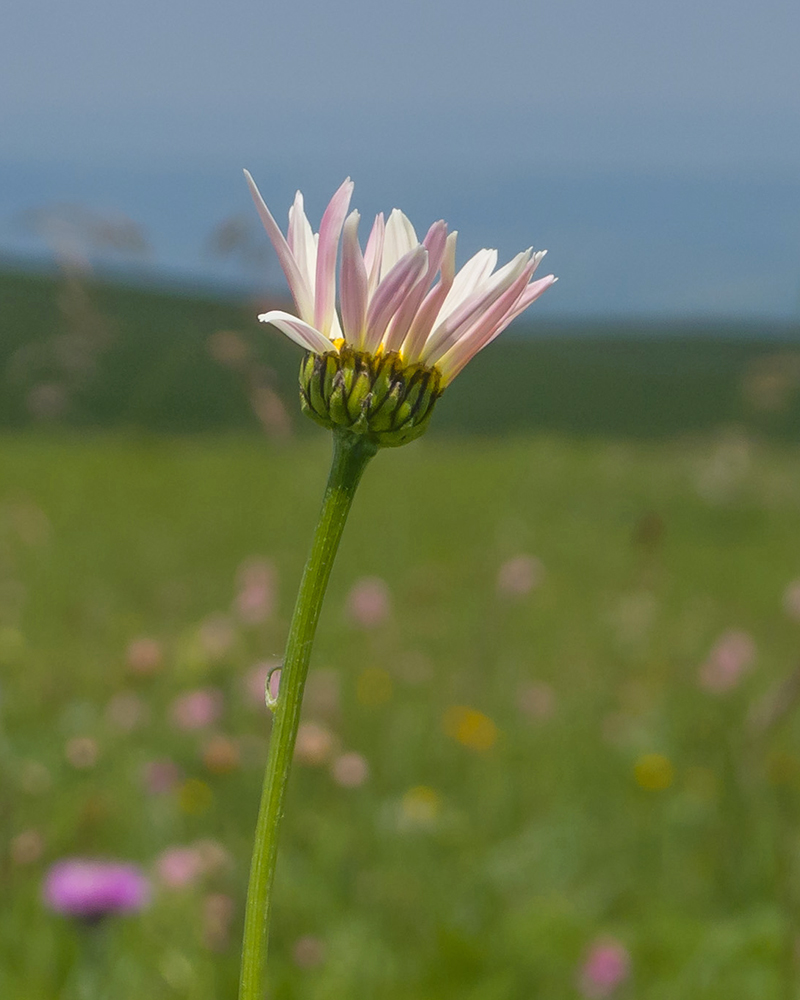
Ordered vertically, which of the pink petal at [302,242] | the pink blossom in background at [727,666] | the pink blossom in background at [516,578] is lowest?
the pink petal at [302,242]

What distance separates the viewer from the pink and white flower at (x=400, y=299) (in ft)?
1.70

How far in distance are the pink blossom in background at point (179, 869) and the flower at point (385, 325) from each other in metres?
1.53

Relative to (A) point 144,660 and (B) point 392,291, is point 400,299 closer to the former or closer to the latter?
(B) point 392,291

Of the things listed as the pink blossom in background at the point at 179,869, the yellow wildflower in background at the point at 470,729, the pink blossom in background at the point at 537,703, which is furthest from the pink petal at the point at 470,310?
the pink blossom in background at the point at 537,703

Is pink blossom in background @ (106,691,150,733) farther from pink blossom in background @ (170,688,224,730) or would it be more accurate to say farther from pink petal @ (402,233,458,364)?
pink petal @ (402,233,458,364)

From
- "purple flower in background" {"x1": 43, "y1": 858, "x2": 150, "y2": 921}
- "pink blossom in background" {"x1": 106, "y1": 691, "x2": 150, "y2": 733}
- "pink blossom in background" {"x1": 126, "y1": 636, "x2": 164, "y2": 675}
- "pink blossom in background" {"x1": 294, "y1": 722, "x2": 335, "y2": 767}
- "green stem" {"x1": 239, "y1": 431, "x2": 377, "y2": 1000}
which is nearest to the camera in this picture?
"green stem" {"x1": 239, "y1": 431, "x2": 377, "y2": 1000}

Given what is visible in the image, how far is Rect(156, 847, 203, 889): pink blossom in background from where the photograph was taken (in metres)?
1.92

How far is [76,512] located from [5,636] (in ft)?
9.26

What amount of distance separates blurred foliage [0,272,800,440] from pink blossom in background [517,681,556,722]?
990 millimetres

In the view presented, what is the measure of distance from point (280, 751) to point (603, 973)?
5.22 ft

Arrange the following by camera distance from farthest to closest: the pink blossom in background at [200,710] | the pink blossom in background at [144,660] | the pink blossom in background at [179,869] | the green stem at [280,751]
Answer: the pink blossom in background at [200,710] < the pink blossom in background at [144,660] < the pink blossom in background at [179,869] < the green stem at [280,751]

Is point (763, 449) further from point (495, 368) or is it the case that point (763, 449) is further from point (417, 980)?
point (417, 980)

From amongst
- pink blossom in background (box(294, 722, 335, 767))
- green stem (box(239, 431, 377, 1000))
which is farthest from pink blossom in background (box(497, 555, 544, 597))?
green stem (box(239, 431, 377, 1000))

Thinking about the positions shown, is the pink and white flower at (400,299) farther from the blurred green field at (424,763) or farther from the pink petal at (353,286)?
the blurred green field at (424,763)
